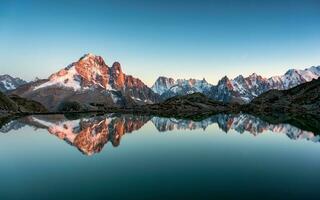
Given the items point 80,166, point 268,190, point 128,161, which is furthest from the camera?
point 128,161

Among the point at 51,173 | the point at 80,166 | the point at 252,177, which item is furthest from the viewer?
the point at 80,166

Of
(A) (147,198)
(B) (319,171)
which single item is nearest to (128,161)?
(A) (147,198)

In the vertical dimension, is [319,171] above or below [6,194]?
above

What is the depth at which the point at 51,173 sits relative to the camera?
61.6 meters

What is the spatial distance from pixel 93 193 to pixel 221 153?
47167 millimetres

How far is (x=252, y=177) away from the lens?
56875 millimetres

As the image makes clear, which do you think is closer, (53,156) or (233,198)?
(233,198)

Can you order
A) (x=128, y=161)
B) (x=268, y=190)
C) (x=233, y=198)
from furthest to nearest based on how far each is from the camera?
(x=128, y=161) → (x=268, y=190) → (x=233, y=198)

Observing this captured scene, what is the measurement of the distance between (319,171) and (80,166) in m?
47.2

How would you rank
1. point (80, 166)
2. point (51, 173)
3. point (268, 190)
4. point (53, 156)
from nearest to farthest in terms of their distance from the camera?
1. point (268, 190)
2. point (51, 173)
3. point (80, 166)
4. point (53, 156)

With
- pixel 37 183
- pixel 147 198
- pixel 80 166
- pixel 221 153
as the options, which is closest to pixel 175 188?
pixel 147 198

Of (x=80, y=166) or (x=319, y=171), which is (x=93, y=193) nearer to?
(x=80, y=166)

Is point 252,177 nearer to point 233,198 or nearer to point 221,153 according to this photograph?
point 233,198

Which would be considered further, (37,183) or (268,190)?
(37,183)
